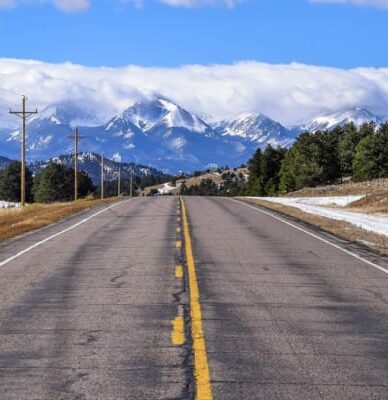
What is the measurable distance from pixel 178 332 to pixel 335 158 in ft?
347

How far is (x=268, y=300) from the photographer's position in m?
11.1

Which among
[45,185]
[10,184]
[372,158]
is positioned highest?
[372,158]

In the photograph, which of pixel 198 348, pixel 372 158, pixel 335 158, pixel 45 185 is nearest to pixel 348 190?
pixel 372 158

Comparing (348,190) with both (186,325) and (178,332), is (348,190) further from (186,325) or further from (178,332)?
(178,332)

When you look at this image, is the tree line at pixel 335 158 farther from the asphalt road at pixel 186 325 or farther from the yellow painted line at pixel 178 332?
the yellow painted line at pixel 178 332

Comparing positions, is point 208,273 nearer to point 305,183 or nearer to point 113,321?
point 113,321

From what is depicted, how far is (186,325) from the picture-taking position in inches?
359

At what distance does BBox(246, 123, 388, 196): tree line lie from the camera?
95.8 meters

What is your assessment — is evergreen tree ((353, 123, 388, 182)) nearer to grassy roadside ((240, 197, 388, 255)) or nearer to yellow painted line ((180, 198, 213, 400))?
grassy roadside ((240, 197, 388, 255))

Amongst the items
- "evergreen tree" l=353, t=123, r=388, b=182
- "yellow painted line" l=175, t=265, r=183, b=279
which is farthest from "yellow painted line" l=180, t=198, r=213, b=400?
"evergreen tree" l=353, t=123, r=388, b=182

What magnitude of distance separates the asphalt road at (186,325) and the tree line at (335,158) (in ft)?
263

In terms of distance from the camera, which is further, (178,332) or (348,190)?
(348,190)

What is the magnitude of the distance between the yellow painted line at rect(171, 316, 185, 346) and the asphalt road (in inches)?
2.3

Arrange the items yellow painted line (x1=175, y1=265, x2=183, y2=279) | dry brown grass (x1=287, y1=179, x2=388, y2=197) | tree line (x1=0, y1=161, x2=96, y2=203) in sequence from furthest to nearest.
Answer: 1. tree line (x1=0, y1=161, x2=96, y2=203)
2. dry brown grass (x1=287, y1=179, x2=388, y2=197)
3. yellow painted line (x1=175, y1=265, x2=183, y2=279)
